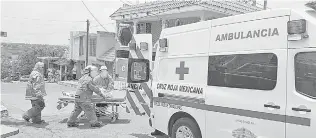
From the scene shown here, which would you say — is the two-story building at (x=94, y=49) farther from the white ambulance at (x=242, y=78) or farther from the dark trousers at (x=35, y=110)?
the white ambulance at (x=242, y=78)

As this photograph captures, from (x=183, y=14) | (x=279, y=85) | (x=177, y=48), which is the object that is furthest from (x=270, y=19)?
(x=183, y=14)

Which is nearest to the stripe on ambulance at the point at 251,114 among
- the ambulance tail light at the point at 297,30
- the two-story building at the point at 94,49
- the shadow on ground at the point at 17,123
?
the ambulance tail light at the point at 297,30

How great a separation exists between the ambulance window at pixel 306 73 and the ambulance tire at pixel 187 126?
6.59ft

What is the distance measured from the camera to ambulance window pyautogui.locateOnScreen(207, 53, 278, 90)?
4.37m

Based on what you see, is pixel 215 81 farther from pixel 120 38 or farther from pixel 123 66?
pixel 123 66

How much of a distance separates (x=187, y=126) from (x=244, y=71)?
5.19 ft

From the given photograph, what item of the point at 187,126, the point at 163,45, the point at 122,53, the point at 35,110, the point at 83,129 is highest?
the point at 163,45

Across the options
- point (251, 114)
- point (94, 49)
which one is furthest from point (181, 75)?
point (94, 49)

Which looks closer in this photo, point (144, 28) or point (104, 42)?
point (144, 28)

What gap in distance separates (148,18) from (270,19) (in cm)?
1747

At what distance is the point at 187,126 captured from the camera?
19.0 ft

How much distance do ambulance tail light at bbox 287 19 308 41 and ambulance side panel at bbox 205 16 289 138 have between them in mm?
105

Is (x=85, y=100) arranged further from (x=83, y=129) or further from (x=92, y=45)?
(x=92, y=45)

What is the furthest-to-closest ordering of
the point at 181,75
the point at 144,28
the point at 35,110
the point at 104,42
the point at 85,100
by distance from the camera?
the point at 104,42
the point at 144,28
the point at 35,110
the point at 85,100
the point at 181,75
